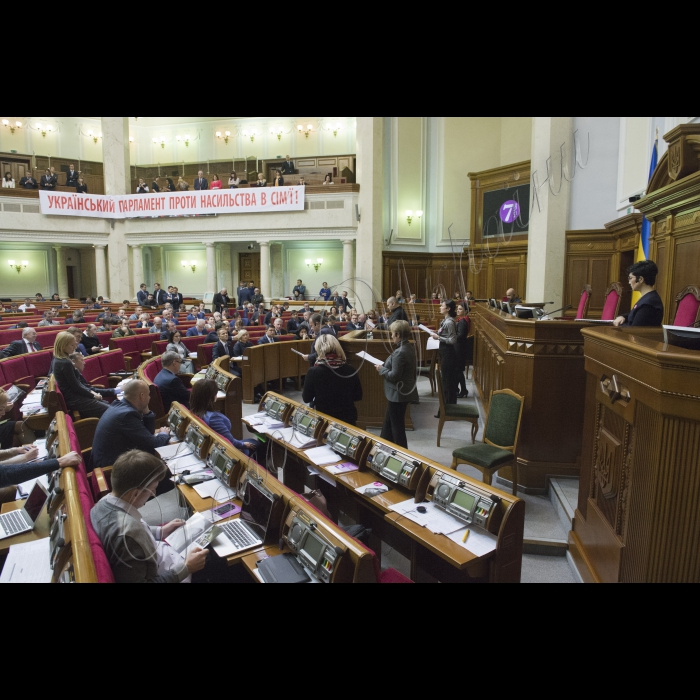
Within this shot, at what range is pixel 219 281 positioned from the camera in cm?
2072

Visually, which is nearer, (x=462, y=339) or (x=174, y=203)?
(x=462, y=339)

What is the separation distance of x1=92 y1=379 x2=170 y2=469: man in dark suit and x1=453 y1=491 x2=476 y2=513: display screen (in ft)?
6.81

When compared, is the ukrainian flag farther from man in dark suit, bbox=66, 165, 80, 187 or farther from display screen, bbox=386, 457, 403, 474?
man in dark suit, bbox=66, 165, 80, 187

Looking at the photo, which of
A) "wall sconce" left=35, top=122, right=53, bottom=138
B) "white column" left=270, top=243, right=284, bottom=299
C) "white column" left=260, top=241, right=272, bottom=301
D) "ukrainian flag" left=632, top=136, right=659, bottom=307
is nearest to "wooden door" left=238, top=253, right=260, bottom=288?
"white column" left=270, top=243, right=284, bottom=299

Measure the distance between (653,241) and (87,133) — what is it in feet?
80.8

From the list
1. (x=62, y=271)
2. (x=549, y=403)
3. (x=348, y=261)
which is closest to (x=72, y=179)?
(x=62, y=271)

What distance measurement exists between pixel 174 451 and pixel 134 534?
6.00 feet

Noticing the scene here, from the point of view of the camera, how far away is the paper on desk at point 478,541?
7.79 feet

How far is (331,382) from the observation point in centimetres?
436

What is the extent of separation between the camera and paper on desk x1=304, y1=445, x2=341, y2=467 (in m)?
3.52

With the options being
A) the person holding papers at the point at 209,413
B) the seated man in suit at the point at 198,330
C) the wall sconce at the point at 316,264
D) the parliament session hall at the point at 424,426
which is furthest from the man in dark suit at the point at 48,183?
the person holding papers at the point at 209,413

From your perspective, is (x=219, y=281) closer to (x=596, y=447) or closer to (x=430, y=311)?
(x=430, y=311)

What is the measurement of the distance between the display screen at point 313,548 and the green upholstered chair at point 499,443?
6.28 feet

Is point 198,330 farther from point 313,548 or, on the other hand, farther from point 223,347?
point 313,548
